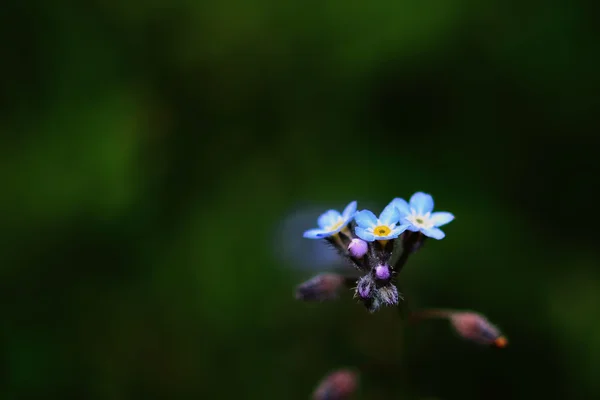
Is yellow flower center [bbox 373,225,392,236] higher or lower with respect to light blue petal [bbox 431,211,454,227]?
lower

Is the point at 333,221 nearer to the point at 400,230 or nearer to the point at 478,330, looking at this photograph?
the point at 400,230

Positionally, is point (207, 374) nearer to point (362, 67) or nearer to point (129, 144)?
point (129, 144)

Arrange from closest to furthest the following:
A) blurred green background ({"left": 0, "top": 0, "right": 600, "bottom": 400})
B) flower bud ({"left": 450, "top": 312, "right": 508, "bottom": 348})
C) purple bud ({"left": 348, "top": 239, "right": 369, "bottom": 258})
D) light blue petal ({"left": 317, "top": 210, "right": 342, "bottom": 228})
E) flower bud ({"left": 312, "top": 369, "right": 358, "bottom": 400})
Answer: purple bud ({"left": 348, "top": 239, "right": 369, "bottom": 258}) → light blue petal ({"left": 317, "top": 210, "right": 342, "bottom": 228}) → flower bud ({"left": 450, "top": 312, "right": 508, "bottom": 348}) → flower bud ({"left": 312, "top": 369, "right": 358, "bottom": 400}) → blurred green background ({"left": 0, "top": 0, "right": 600, "bottom": 400})

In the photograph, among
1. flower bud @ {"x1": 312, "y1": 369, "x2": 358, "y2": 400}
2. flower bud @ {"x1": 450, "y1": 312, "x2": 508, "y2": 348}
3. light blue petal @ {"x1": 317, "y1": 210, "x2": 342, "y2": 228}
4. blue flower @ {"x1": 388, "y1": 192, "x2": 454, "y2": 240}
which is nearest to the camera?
blue flower @ {"x1": 388, "y1": 192, "x2": 454, "y2": 240}

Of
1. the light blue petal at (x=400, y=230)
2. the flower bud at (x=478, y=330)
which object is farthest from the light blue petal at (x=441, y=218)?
the flower bud at (x=478, y=330)

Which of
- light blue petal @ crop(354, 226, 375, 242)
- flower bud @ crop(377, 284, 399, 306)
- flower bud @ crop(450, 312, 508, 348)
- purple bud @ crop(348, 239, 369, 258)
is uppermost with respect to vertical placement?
light blue petal @ crop(354, 226, 375, 242)

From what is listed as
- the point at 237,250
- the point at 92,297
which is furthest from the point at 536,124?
the point at 92,297

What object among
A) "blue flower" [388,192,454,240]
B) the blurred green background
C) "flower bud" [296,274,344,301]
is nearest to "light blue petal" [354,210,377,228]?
"blue flower" [388,192,454,240]

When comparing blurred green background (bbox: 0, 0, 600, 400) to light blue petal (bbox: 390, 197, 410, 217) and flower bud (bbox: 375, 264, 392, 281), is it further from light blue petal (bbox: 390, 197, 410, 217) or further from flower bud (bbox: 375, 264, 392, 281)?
flower bud (bbox: 375, 264, 392, 281)
